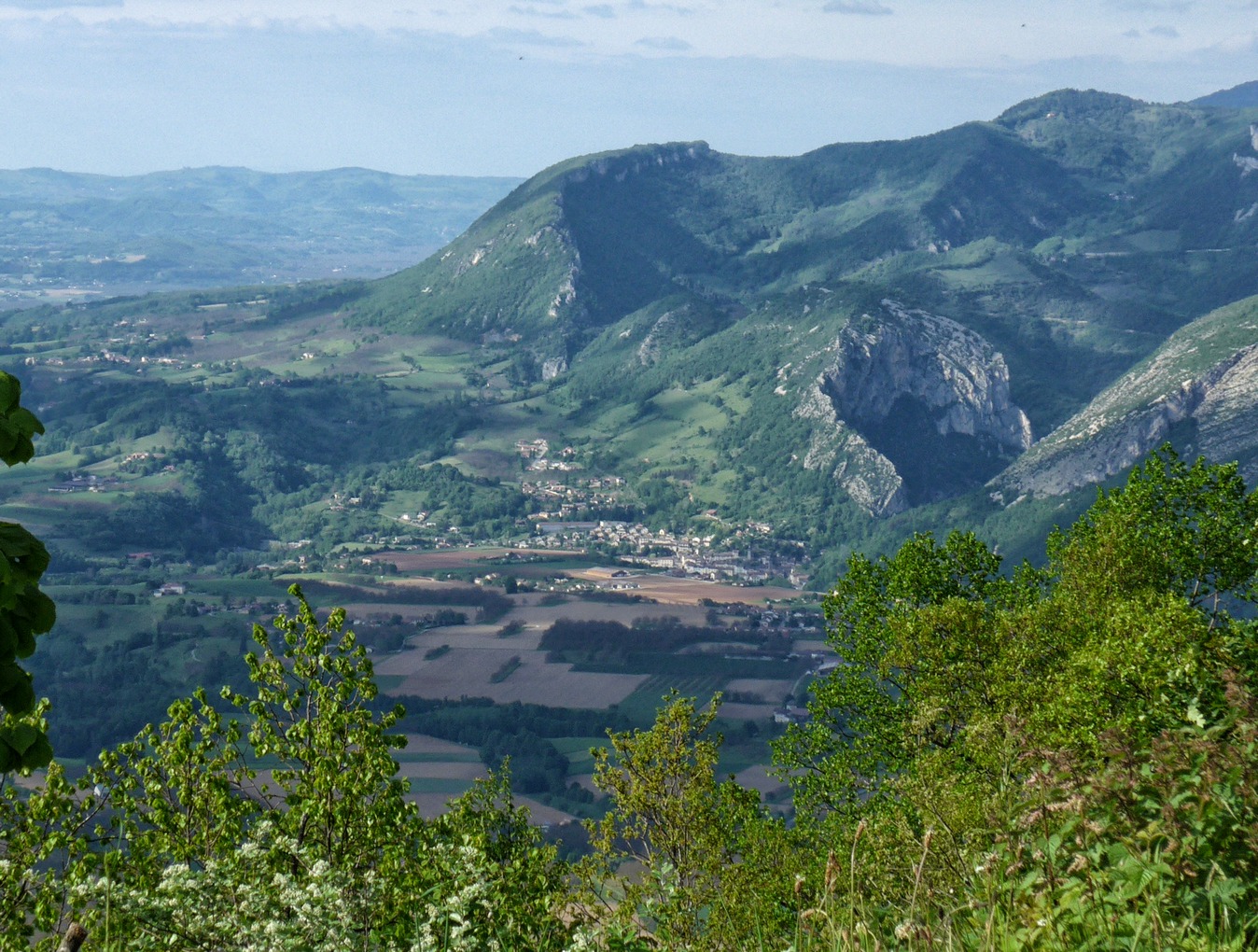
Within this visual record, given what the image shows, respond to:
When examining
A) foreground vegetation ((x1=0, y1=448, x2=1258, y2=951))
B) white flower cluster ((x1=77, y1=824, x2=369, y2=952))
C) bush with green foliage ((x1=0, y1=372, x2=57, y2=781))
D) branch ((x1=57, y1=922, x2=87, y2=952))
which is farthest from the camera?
white flower cluster ((x1=77, y1=824, x2=369, y2=952))

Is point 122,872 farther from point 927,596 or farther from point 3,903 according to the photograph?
point 927,596

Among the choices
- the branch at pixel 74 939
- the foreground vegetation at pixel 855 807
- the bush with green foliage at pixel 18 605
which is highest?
the bush with green foliage at pixel 18 605

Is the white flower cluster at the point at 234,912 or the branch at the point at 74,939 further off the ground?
the branch at the point at 74,939

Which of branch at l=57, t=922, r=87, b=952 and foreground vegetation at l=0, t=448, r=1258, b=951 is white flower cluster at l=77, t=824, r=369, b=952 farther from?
branch at l=57, t=922, r=87, b=952

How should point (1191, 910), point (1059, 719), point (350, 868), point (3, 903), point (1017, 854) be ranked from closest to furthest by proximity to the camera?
1. point (1191, 910)
2. point (1017, 854)
3. point (3, 903)
4. point (350, 868)
5. point (1059, 719)

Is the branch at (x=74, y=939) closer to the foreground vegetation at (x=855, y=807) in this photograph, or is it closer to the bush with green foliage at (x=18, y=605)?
the foreground vegetation at (x=855, y=807)

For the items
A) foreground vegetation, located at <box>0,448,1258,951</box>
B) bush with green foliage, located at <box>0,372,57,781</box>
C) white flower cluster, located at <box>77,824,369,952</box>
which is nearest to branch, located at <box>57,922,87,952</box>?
foreground vegetation, located at <box>0,448,1258,951</box>

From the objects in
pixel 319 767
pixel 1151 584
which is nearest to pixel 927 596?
pixel 1151 584

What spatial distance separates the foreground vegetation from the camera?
31.9ft

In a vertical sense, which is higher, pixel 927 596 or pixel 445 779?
pixel 927 596

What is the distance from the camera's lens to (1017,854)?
1009 cm

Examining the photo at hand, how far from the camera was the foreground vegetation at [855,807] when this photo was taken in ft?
31.9

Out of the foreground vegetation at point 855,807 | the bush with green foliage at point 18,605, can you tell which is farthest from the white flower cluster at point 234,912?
the bush with green foliage at point 18,605

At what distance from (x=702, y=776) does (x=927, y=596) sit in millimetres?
19240
